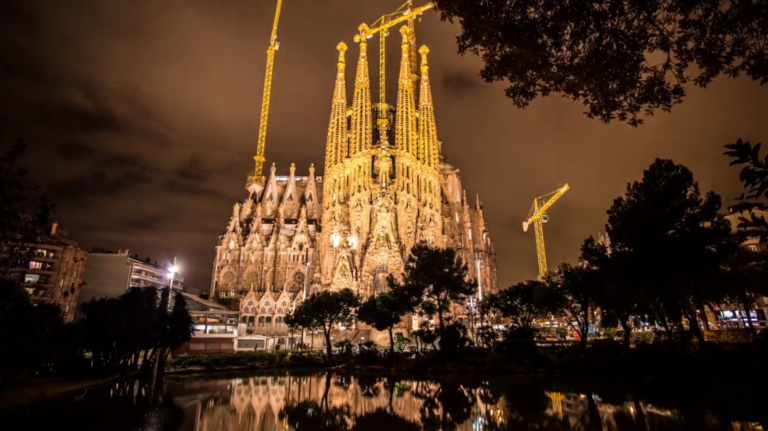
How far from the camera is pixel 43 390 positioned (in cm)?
1842

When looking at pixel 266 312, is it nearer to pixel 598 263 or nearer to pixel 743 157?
pixel 598 263

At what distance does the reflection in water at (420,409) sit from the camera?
1141cm

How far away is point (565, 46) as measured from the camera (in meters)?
9.35

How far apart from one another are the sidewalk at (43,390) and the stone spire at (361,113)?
209 feet

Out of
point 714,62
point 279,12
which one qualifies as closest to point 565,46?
point 714,62

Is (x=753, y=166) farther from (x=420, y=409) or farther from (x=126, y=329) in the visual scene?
(x=126, y=329)

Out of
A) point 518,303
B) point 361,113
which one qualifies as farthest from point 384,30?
point 518,303

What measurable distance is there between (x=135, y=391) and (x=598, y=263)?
30751 mm

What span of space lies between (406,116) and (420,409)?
2987 inches

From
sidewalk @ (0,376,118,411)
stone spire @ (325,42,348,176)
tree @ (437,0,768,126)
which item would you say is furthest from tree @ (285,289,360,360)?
stone spire @ (325,42,348,176)

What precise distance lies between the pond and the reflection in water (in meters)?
0.03

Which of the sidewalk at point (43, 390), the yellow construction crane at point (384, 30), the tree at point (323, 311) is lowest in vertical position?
the sidewalk at point (43, 390)

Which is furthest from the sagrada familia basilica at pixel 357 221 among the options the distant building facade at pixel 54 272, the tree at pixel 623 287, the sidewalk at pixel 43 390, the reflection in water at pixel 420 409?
the reflection in water at pixel 420 409

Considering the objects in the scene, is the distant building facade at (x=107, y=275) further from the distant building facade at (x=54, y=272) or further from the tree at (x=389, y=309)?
the tree at (x=389, y=309)
